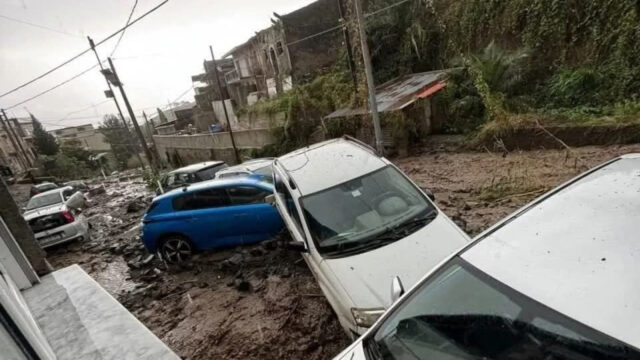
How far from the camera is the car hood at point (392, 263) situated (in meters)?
2.93

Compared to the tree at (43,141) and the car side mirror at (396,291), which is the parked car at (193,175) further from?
the tree at (43,141)

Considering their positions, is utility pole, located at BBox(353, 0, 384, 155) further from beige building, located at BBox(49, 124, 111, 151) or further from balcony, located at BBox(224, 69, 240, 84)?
beige building, located at BBox(49, 124, 111, 151)

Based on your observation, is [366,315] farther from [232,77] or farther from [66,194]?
[232,77]

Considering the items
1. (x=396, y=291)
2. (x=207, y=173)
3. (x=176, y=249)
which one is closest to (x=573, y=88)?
(x=396, y=291)

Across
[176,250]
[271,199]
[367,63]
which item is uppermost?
[367,63]

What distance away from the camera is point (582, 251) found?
1.50 meters

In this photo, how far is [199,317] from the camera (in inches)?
192

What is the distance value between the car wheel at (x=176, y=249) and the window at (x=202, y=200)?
71cm

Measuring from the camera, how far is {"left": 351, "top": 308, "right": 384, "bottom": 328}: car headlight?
2746 millimetres

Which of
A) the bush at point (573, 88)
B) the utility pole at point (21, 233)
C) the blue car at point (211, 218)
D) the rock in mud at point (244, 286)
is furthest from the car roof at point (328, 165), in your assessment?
the bush at point (573, 88)

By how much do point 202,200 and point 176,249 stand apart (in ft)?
4.19

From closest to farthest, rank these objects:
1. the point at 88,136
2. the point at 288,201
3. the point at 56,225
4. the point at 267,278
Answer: the point at 288,201
the point at 267,278
the point at 56,225
the point at 88,136

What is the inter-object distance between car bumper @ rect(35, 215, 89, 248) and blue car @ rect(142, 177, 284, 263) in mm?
4190

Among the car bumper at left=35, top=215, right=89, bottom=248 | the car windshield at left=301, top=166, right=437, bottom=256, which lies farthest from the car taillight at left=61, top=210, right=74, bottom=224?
the car windshield at left=301, top=166, right=437, bottom=256
